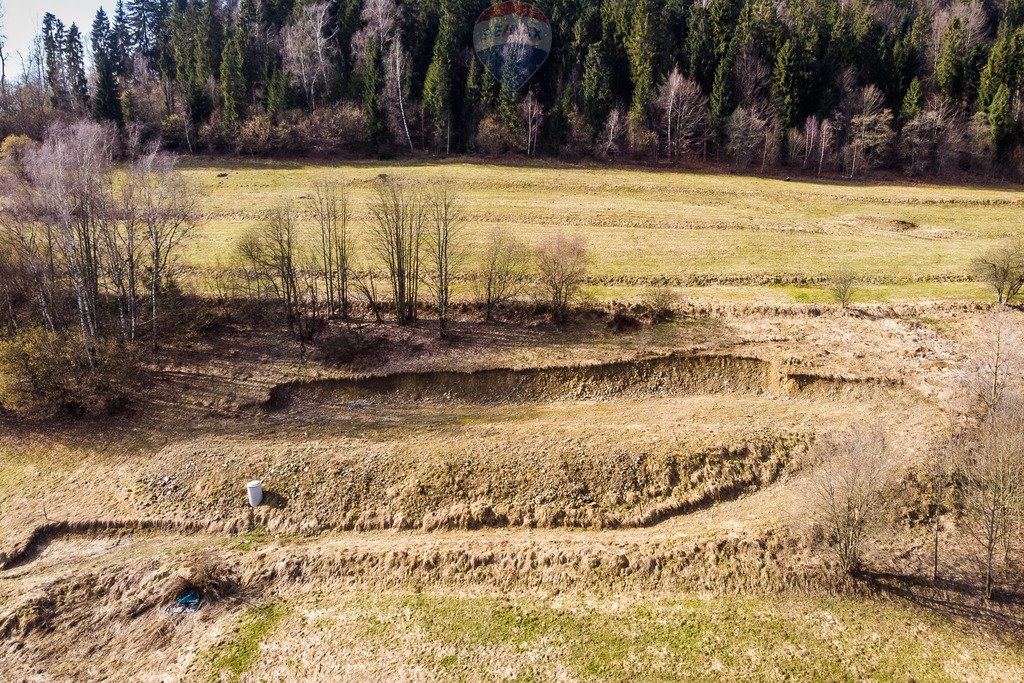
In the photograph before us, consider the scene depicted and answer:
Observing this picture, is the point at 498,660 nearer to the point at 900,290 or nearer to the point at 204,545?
the point at 204,545

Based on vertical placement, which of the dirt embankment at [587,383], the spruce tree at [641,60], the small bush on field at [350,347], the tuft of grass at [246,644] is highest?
the spruce tree at [641,60]

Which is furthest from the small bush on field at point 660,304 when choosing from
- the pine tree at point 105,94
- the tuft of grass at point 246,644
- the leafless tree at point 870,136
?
the pine tree at point 105,94

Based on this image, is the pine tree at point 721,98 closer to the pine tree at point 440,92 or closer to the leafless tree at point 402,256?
the pine tree at point 440,92

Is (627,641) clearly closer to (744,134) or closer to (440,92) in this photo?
(744,134)

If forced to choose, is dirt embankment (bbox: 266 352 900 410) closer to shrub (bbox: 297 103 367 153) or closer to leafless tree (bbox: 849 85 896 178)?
leafless tree (bbox: 849 85 896 178)

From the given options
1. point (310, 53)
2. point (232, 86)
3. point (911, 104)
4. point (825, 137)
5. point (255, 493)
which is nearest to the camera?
point (255, 493)

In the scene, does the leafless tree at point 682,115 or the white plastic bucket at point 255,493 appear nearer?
the white plastic bucket at point 255,493

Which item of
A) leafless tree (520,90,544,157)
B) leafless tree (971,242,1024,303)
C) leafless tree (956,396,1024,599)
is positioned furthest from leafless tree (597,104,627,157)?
leafless tree (956,396,1024,599)

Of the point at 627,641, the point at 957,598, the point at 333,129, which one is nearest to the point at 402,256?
the point at 627,641
